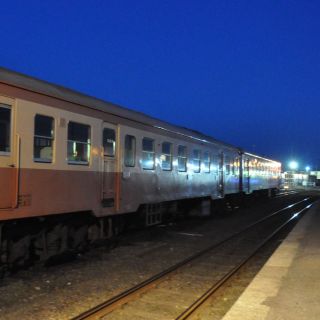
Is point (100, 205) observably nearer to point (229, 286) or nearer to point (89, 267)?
point (89, 267)

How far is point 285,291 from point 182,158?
8902 mm

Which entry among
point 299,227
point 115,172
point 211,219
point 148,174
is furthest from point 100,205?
point 211,219

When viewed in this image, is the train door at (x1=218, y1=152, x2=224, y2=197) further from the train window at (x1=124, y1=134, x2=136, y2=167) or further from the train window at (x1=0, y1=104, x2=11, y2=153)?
the train window at (x1=0, y1=104, x2=11, y2=153)

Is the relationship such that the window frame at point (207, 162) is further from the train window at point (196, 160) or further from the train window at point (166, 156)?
the train window at point (166, 156)

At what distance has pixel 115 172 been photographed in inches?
449

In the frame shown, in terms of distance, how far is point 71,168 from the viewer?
31.7 ft

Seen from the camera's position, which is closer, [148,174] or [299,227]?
[148,174]

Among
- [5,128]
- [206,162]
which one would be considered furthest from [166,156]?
[5,128]

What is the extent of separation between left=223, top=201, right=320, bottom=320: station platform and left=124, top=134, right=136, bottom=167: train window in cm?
395

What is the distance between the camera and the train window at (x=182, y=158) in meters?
15.7

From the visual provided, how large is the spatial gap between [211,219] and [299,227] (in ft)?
13.7

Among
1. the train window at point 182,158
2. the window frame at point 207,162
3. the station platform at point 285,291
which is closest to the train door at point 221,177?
the window frame at point 207,162

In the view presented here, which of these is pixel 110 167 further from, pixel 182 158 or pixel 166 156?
pixel 182 158

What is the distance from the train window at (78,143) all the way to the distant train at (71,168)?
2 cm
